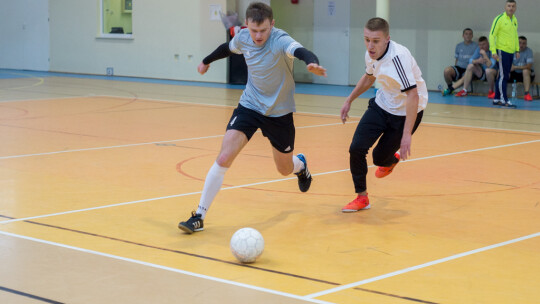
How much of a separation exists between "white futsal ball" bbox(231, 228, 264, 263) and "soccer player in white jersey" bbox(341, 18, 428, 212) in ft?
6.20

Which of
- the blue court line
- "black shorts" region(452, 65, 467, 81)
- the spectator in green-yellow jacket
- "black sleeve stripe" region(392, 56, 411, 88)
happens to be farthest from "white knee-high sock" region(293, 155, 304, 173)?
A: "black shorts" region(452, 65, 467, 81)

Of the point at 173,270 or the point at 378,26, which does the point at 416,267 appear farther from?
the point at 378,26

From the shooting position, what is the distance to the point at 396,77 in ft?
22.8

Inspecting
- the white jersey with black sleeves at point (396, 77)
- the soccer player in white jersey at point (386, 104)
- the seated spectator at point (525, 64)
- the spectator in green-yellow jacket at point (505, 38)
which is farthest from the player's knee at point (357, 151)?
the seated spectator at point (525, 64)

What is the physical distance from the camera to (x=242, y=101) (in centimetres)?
691

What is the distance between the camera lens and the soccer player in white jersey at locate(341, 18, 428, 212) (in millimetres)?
6914

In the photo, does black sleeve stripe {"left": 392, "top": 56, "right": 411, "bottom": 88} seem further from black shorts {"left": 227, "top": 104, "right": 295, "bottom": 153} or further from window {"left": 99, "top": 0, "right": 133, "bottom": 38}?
window {"left": 99, "top": 0, "right": 133, "bottom": 38}

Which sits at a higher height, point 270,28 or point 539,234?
Answer: point 270,28

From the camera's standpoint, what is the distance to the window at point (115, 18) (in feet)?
87.6

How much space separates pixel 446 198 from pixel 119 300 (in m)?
4.28

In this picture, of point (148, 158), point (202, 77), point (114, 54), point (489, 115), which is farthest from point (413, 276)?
point (114, 54)

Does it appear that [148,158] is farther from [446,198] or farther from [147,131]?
[446,198]

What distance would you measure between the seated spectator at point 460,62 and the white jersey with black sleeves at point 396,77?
13.1m

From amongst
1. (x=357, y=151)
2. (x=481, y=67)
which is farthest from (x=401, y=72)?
(x=481, y=67)
